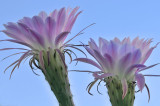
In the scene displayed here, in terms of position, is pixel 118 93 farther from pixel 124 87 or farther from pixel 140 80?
pixel 140 80

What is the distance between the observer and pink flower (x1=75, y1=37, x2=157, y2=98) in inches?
86.2

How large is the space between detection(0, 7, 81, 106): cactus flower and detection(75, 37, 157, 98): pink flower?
10.0 inches

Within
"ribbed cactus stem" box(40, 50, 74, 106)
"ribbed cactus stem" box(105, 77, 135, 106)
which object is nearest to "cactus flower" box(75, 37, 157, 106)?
"ribbed cactus stem" box(105, 77, 135, 106)

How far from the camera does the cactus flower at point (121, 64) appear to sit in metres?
2.20

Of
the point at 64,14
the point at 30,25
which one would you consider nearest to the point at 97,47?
the point at 64,14

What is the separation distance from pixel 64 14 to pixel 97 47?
40cm

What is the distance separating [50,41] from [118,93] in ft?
2.28

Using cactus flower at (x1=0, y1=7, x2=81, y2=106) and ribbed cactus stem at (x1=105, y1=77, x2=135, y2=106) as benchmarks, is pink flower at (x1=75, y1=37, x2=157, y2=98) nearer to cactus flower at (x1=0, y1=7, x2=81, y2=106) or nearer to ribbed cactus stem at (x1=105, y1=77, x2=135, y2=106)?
ribbed cactus stem at (x1=105, y1=77, x2=135, y2=106)

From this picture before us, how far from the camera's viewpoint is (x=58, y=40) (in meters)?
2.34

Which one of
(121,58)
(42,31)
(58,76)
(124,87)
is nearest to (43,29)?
(42,31)

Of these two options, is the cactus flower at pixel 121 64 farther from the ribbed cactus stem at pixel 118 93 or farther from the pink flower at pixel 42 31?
the pink flower at pixel 42 31

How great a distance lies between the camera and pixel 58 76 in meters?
2.43

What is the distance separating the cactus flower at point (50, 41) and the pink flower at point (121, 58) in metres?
0.25

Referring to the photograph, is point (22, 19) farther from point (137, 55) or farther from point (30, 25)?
point (137, 55)
